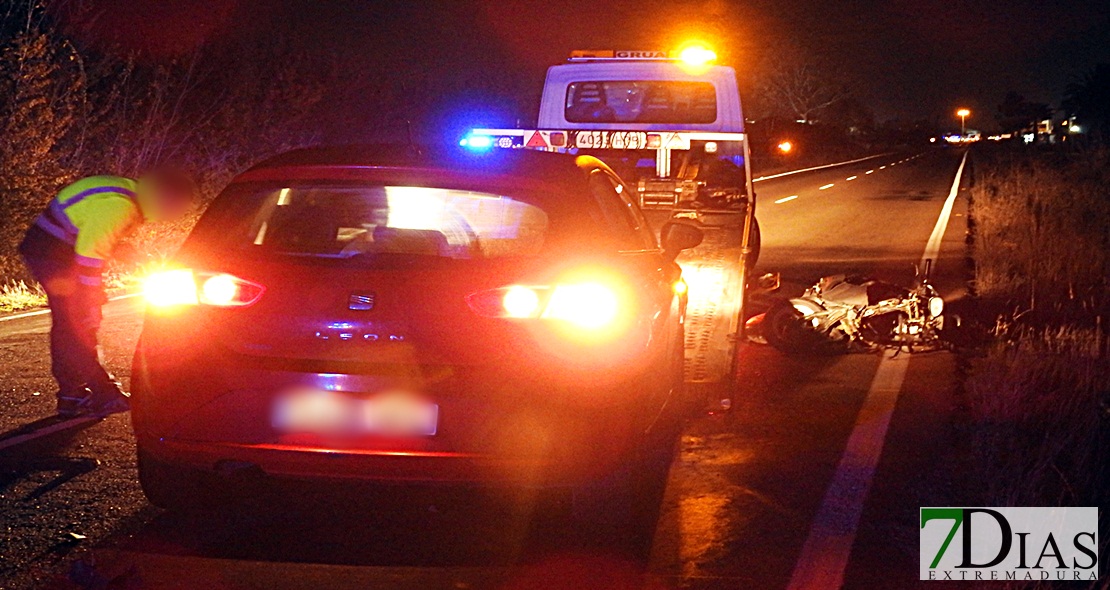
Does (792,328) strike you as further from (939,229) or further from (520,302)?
(939,229)

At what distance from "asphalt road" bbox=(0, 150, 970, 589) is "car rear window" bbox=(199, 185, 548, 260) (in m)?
1.04

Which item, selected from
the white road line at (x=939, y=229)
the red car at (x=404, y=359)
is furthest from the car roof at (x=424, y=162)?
the white road line at (x=939, y=229)

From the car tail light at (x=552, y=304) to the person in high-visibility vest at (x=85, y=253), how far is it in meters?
2.79

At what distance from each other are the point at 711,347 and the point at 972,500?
7.18ft

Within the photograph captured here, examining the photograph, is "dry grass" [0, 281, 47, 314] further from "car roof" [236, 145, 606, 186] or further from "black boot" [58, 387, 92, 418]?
"car roof" [236, 145, 606, 186]

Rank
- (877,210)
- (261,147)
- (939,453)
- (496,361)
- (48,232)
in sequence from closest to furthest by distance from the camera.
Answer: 1. (496,361)
2. (939,453)
3. (48,232)
4. (261,147)
5. (877,210)

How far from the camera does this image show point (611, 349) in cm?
425

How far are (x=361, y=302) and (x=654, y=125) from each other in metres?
7.72

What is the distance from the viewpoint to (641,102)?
39.8ft

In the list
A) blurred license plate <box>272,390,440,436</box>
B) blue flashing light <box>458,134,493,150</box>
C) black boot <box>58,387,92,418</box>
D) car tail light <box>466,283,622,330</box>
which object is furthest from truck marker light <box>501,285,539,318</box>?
blue flashing light <box>458,134,493,150</box>

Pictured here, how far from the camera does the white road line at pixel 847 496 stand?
4.26 m

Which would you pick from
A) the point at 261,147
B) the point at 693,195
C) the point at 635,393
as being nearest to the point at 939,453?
the point at 635,393

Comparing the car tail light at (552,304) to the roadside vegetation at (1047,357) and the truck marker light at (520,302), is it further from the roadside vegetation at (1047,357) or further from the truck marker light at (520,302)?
the roadside vegetation at (1047,357)

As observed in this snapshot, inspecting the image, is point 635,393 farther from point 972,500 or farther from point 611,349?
point 972,500
